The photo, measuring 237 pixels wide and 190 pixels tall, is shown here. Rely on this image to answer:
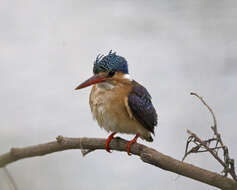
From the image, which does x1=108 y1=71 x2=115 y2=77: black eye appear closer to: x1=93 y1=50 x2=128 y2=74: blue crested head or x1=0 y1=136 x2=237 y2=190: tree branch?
x1=93 y1=50 x2=128 y2=74: blue crested head

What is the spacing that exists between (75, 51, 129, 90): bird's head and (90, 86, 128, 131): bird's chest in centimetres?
5

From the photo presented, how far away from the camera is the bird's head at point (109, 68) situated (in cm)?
90

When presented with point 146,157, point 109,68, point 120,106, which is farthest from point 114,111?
point 146,157

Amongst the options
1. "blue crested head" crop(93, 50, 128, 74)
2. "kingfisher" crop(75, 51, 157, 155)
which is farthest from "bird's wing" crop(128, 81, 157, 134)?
"blue crested head" crop(93, 50, 128, 74)

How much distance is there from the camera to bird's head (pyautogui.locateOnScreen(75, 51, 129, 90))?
905 mm

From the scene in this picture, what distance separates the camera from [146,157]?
67 cm

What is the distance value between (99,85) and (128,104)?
0.11 m

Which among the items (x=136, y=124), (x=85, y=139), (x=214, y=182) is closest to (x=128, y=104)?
(x=136, y=124)

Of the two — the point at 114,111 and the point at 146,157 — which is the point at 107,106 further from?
the point at 146,157

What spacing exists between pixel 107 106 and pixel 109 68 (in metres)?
0.12

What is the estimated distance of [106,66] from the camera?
3.00ft

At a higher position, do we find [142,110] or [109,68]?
[109,68]

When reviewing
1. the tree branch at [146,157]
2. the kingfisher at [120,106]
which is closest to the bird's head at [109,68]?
the kingfisher at [120,106]

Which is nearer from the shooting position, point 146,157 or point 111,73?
point 146,157
